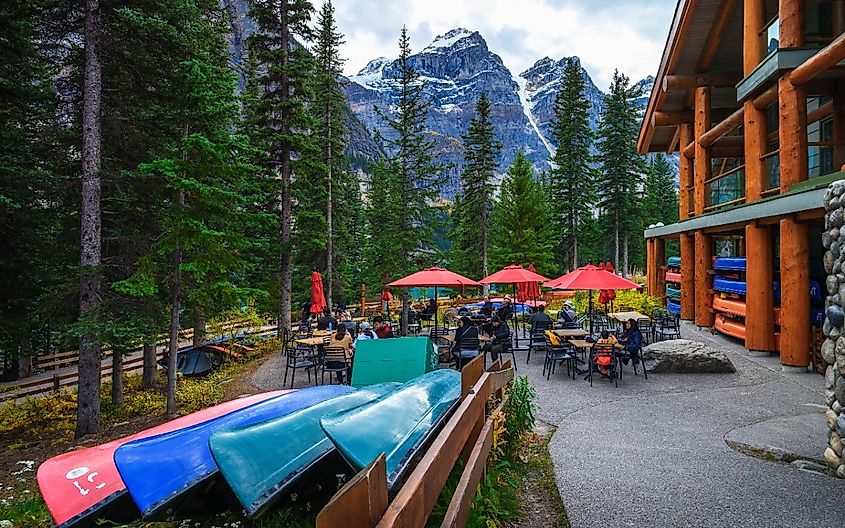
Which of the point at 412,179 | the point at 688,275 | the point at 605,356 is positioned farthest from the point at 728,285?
the point at 412,179

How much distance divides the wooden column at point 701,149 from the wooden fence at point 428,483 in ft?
45.1

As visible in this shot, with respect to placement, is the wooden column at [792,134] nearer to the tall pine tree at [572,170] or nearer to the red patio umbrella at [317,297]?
the red patio umbrella at [317,297]

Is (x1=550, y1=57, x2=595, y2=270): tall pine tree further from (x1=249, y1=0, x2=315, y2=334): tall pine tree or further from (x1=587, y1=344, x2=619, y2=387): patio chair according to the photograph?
(x1=587, y1=344, x2=619, y2=387): patio chair

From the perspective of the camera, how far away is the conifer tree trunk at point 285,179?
696 inches

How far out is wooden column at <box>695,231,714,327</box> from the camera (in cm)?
1477

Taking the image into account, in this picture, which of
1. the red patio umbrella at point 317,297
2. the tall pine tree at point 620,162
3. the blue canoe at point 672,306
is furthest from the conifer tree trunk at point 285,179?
the tall pine tree at point 620,162

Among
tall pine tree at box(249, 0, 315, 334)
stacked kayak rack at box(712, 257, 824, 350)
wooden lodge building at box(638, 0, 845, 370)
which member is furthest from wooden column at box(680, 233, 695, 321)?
tall pine tree at box(249, 0, 315, 334)

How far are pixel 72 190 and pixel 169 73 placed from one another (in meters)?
3.53

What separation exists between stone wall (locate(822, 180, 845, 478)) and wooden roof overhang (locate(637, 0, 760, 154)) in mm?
11043

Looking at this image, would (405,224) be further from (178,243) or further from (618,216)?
(178,243)

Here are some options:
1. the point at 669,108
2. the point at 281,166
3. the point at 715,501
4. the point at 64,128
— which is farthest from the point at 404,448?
the point at 669,108

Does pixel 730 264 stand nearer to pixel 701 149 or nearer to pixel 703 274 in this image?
pixel 703 274

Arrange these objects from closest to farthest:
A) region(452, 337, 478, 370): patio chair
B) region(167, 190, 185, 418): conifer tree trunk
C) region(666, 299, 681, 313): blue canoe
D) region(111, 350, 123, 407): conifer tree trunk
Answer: region(167, 190, 185, 418): conifer tree trunk < region(452, 337, 478, 370): patio chair < region(111, 350, 123, 407): conifer tree trunk < region(666, 299, 681, 313): blue canoe

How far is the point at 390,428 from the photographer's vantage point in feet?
10.4
